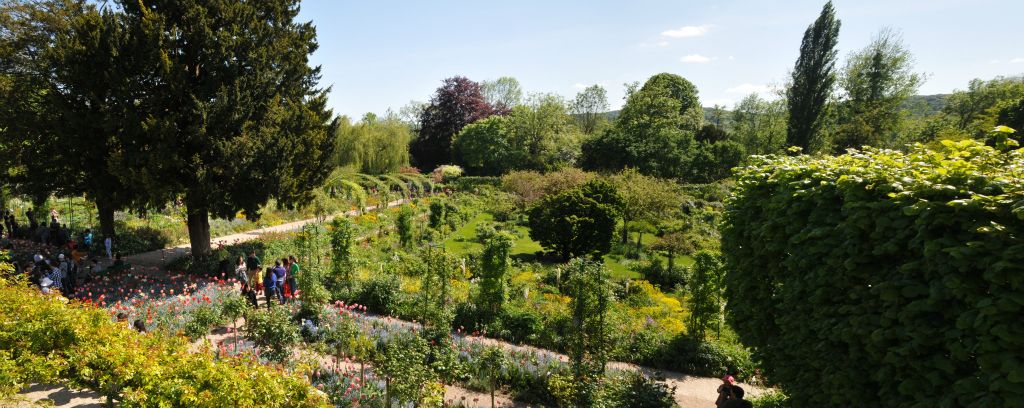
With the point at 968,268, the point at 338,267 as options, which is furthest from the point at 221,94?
the point at 968,268

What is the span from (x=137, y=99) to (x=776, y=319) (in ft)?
53.8

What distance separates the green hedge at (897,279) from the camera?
3432mm

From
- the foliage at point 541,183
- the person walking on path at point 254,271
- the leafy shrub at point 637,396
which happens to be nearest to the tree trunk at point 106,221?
the person walking on path at point 254,271

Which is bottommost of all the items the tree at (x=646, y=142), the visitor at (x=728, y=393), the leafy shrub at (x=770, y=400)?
the leafy shrub at (x=770, y=400)

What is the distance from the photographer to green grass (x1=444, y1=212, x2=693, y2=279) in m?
17.8

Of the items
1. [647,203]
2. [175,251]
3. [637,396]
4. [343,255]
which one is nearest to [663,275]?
[647,203]

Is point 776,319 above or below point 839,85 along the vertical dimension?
below

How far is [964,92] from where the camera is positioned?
44.2 m

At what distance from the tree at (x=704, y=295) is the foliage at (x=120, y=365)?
790 centimetres

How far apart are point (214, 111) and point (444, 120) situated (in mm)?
41191

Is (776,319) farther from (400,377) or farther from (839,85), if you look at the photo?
(839,85)

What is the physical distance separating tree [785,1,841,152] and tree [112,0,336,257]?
3390 cm

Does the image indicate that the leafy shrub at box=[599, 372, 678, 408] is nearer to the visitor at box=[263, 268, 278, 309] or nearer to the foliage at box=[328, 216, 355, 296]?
the visitor at box=[263, 268, 278, 309]

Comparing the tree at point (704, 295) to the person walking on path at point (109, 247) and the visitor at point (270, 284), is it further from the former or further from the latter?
the person walking on path at point (109, 247)
